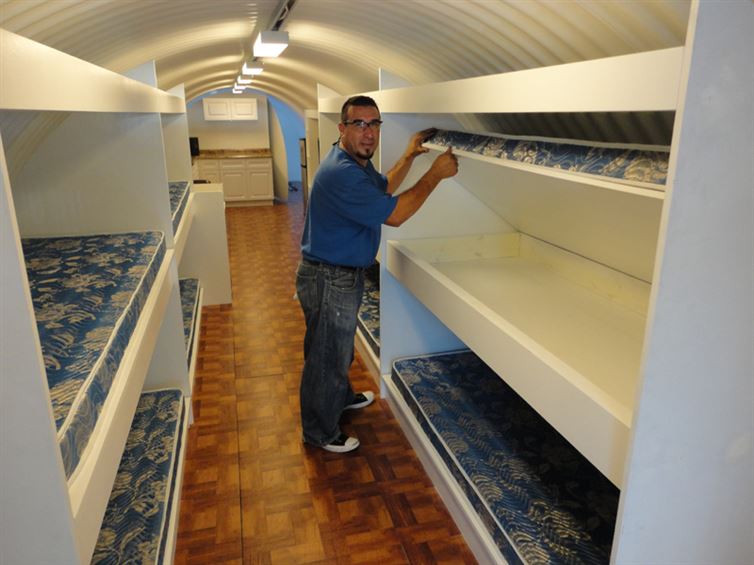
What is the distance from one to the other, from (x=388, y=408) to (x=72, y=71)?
2.63 m

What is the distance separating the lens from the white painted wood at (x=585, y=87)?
1.17 m

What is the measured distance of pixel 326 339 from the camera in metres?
3.02

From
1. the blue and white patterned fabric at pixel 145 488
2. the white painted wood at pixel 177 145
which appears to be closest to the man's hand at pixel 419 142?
the blue and white patterned fabric at pixel 145 488

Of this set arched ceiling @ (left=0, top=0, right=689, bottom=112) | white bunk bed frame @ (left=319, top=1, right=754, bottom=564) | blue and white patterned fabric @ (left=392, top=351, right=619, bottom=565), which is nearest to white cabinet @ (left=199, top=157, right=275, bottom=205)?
arched ceiling @ (left=0, top=0, right=689, bottom=112)

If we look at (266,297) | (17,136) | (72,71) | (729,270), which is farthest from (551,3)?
(266,297)

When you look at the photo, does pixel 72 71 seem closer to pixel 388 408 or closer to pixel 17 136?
pixel 17 136

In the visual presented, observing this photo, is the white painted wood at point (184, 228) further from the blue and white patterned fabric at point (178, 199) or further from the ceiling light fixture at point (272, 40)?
the ceiling light fixture at point (272, 40)

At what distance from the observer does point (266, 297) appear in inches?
223

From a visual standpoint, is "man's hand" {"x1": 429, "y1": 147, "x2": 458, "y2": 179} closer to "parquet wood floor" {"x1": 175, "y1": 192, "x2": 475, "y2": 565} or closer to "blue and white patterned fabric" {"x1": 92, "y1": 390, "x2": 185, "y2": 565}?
"parquet wood floor" {"x1": 175, "y1": 192, "x2": 475, "y2": 565}

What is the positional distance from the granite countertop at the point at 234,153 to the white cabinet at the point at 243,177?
72 mm

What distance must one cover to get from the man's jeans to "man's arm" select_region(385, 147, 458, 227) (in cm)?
46

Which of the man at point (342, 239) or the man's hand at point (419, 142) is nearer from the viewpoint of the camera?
the man at point (342, 239)

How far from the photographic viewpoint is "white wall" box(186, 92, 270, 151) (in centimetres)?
1257

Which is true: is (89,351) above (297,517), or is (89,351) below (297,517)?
above
